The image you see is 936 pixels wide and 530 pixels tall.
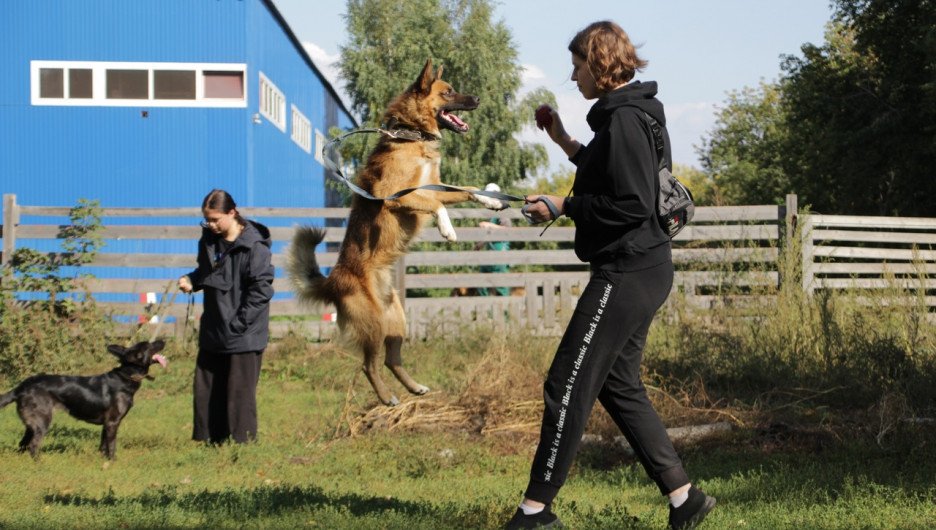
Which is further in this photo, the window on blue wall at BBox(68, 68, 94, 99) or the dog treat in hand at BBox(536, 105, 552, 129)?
the window on blue wall at BBox(68, 68, 94, 99)

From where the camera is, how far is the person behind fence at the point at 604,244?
12.5 feet

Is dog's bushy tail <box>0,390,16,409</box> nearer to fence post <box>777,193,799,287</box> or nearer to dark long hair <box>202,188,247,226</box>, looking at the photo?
dark long hair <box>202,188,247,226</box>

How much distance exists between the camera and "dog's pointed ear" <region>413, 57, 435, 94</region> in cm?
592

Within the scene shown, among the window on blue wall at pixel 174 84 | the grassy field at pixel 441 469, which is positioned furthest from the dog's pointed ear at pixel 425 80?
the window on blue wall at pixel 174 84

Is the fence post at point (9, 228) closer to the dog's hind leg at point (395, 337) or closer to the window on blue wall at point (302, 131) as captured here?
the dog's hind leg at point (395, 337)

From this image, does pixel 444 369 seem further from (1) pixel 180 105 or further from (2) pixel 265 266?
(1) pixel 180 105

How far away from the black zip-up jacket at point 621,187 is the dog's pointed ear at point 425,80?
2.11 meters

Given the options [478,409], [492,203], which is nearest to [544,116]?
[492,203]

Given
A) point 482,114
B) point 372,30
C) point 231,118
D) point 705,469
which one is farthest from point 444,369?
point 372,30

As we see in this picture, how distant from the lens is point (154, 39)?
2153 centimetres

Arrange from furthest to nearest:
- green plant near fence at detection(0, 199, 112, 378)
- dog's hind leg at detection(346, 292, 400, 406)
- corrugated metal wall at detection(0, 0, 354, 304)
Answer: corrugated metal wall at detection(0, 0, 354, 304) < green plant near fence at detection(0, 199, 112, 378) < dog's hind leg at detection(346, 292, 400, 406)

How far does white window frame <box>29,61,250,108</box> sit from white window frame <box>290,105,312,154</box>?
748 cm

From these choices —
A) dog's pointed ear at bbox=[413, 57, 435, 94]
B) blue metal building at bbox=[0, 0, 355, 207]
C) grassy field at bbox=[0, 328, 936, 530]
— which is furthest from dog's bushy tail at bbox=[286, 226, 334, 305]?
blue metal building at bbox=[0, 0, 355, 207]

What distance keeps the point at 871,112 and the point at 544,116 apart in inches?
951
